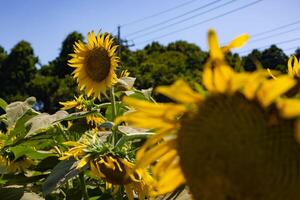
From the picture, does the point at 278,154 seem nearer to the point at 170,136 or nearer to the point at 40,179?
the point at 170,136

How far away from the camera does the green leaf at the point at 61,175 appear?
1.20 metres

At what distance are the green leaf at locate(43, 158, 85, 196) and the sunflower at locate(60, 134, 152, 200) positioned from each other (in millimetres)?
16

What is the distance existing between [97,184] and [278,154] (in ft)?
4.41

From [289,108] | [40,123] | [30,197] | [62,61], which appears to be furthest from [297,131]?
[62,61]

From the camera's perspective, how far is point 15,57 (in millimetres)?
19016

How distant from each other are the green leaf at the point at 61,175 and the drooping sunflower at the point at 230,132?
21.2 inches

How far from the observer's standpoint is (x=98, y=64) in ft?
6.17

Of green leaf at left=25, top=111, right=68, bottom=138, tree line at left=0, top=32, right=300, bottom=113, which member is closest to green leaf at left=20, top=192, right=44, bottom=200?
green leaf at left=25, top=111, right=68, bottom=138

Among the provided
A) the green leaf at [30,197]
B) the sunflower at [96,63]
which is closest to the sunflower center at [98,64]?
the sunflower at [96,63]

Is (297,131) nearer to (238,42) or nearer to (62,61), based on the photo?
(238,42)

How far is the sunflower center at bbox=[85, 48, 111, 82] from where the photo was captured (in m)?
1.86

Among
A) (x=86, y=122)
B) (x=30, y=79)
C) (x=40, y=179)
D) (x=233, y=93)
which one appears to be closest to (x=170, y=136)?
(x=233, y=93)

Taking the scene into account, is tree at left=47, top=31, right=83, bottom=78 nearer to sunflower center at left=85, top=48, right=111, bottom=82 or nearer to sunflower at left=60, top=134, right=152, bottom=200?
sunflower center at left=85, top=48, right=111, bottom=82

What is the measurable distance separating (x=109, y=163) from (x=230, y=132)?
0.63 metres
